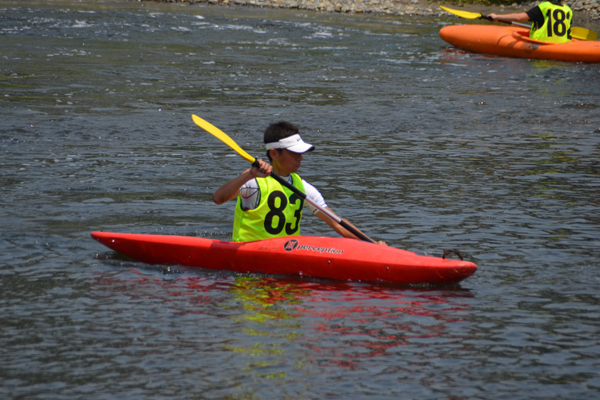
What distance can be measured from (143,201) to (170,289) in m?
2.50

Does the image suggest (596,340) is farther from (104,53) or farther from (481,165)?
(104,53)

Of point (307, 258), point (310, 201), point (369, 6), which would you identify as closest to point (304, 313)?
point (307, 258)

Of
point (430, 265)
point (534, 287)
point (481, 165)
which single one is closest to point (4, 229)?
point (430, 265)

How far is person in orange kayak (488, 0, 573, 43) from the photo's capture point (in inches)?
667

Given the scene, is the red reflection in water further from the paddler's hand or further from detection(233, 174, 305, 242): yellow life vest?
the paddler's hand

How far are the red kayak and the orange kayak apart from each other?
13.3 metres

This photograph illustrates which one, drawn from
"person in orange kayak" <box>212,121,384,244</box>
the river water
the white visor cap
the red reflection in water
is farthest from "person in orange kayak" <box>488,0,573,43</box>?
the red reflection in water

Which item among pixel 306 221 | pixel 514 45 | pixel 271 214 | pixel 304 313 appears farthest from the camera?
pixel 514 45

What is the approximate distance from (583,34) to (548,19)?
2012 millimetres

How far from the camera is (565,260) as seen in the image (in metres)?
6.10

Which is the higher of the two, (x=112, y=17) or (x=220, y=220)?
(x=112, y=17)

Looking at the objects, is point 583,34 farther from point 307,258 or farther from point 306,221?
point 307,258

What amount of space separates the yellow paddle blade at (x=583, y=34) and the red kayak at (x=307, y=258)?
594 inches

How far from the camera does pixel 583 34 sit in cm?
1894
